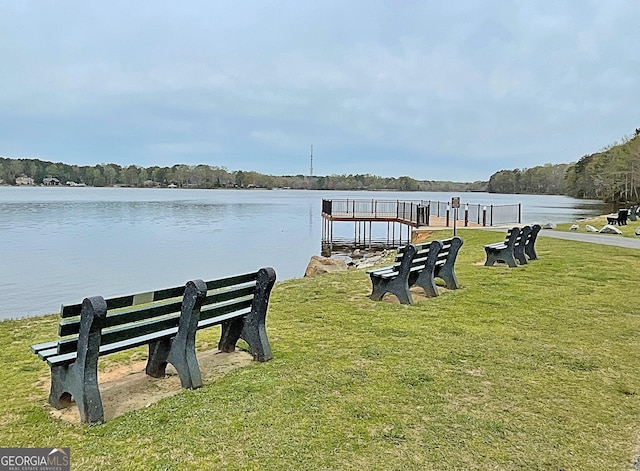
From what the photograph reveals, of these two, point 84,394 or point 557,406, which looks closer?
point 84,394

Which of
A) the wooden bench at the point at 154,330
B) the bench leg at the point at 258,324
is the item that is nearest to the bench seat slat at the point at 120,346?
the wooden bench at the point at 154,330

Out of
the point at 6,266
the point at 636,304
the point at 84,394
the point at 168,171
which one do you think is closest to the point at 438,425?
the point at 84,394

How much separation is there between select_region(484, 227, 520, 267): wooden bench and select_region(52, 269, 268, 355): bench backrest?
8.01 meters

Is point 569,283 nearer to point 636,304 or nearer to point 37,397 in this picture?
point 636,304

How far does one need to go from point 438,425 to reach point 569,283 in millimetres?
6967

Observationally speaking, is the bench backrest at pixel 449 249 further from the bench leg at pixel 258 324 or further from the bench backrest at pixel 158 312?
the bench backrest at pixel 158 312

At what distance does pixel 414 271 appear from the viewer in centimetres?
816

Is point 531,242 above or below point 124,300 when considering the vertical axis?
below

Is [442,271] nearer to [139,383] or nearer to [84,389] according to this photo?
[139,383]

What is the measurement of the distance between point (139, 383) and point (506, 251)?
9.09 metres

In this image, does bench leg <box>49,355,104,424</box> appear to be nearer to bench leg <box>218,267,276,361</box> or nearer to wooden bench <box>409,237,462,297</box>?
bench leg <box>218,267,276,361</box>

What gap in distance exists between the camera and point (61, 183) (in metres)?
150

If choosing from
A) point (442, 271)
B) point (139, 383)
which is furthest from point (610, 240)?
point (139, 383)

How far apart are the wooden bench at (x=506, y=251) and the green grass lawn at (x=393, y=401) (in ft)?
13.8
